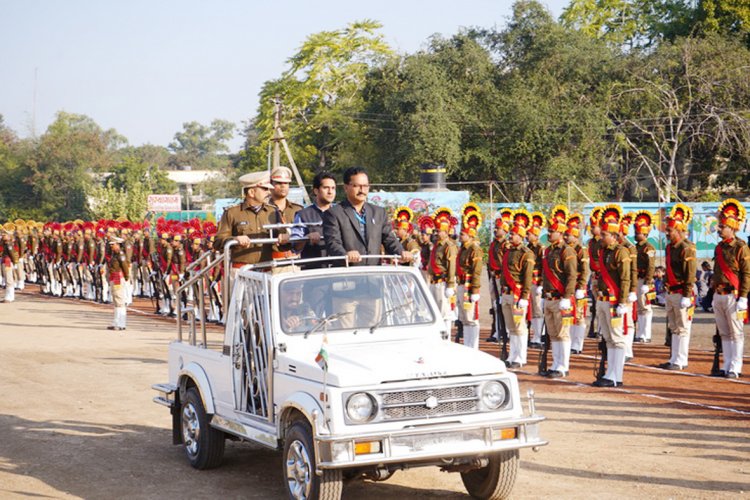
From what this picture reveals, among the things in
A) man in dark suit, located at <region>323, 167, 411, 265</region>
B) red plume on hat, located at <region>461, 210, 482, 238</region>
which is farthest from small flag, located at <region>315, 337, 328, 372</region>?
red plume on hat, located at <region>461, 210, 482, 238</region>

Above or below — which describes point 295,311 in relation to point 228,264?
below

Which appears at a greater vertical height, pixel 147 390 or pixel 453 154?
pixel 453 154

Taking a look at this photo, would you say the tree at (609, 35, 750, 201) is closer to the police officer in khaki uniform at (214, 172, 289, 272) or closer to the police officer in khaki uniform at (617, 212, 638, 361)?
the police officer in khaki uniform at (617, 212, 638, 361)

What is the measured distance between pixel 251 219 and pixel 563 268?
5.74m

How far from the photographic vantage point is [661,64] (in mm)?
47844

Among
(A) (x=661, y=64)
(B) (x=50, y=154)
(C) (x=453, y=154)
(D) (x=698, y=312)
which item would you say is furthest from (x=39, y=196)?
(D) (x=698, y=312)

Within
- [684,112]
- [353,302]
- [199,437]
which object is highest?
[684,112]

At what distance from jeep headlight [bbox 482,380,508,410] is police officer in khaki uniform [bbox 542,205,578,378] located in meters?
7.33

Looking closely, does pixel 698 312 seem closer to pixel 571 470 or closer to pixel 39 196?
pixel 571 470

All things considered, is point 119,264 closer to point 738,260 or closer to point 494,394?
point 738,260

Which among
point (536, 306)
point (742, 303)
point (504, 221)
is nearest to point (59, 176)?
point (536, 306)

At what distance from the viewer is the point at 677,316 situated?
51.5ft

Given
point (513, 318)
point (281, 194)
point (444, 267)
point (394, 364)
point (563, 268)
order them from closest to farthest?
point (394, 364) → point (281, 194) → point (563, 268) → point (513, 318) → point (444, 267)

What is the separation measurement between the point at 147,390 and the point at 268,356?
6.56m
